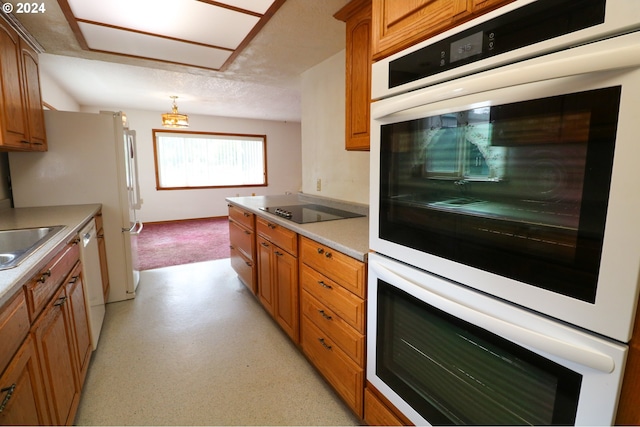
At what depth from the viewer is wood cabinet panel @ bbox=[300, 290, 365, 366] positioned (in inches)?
52.0

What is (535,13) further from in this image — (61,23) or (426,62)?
(61,23)

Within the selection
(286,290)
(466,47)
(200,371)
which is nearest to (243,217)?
(286,290)

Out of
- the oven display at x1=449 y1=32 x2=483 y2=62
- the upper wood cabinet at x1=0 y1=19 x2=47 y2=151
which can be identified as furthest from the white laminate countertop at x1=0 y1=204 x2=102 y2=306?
the oven display at x1=449 y1=32 x2=483 y2=62

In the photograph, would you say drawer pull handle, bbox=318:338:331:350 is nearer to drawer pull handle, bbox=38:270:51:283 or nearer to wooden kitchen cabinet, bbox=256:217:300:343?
wooden kitchen cabinet, bbox=256:217:300:343

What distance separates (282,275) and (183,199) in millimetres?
5245

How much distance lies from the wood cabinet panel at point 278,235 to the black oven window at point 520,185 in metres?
0.97

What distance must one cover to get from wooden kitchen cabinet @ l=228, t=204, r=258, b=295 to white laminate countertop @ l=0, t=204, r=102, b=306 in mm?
1112

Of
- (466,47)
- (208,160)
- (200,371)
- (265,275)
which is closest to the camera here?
(466,47)

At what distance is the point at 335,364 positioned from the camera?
1.50 metres

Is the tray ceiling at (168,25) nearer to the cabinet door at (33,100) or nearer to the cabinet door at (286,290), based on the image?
the cabinet door at (33,100)

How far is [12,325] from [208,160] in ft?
20.2

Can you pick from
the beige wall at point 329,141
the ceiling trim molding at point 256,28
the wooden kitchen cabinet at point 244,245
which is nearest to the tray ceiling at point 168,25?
the ceiling trim molding at point 256,28

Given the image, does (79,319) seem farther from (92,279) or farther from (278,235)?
(278,235)

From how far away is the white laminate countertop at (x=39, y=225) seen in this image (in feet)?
3.16
